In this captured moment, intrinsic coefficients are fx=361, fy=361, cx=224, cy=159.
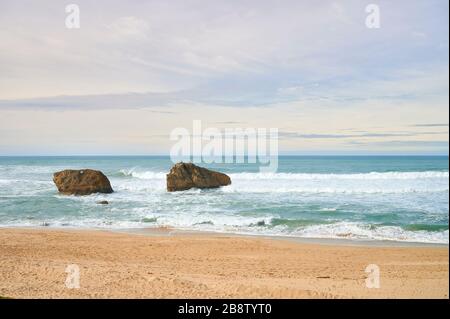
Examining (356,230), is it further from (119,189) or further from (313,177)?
(313,177)

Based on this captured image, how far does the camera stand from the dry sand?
8.09 meters

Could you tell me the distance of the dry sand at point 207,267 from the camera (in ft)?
26.5

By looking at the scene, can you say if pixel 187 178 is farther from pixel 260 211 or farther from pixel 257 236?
pixel 257 236

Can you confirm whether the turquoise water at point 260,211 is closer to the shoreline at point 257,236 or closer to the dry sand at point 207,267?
the shoreline at point 257,236

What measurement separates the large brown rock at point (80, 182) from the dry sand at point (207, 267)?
11.9m

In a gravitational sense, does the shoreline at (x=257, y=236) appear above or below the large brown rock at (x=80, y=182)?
below

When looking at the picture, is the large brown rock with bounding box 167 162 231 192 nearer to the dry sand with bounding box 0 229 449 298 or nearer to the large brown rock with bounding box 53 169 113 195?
the large brown rock with bounding box 53 169 113 195

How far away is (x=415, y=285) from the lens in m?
8.66

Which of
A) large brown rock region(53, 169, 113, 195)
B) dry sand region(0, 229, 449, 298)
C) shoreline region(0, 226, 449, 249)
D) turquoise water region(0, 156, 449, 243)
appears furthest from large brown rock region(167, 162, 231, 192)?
dry sand region(0, 229, 449, 298)

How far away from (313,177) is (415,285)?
1311 inches

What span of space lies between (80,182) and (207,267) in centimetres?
1899

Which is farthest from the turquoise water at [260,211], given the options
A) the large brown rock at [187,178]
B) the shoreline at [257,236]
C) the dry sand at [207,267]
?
the dry sand at [207,267]
